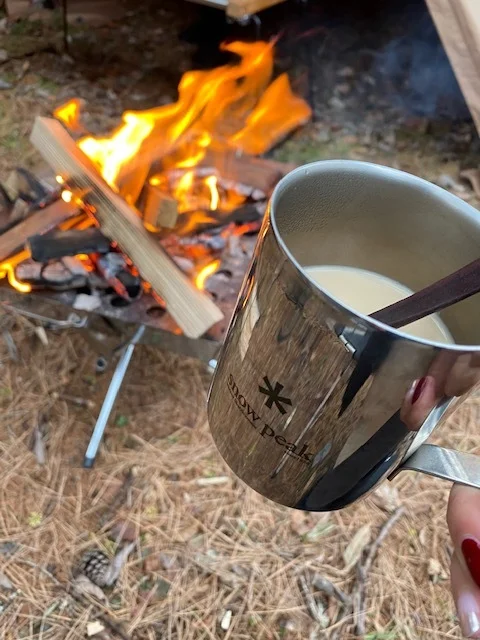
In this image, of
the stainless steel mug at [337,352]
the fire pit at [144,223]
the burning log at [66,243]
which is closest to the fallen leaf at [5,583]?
the fire pit at [144,223]

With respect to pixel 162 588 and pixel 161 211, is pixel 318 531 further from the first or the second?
pixel 161 211

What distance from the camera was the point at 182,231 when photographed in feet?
5.53

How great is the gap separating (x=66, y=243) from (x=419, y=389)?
3.67 feet

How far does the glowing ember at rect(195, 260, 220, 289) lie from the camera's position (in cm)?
155

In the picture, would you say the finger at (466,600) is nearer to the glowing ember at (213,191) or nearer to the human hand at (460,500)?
the human hand at (460,500)

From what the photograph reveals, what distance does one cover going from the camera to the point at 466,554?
0.74 metres

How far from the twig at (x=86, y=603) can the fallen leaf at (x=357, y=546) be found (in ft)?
1.68

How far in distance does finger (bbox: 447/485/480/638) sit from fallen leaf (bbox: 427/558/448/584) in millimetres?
779

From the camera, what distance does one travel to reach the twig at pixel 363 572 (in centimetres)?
138

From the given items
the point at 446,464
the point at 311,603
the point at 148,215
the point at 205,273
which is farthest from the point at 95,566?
the point at 446,464

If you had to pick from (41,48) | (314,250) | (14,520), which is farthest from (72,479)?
(41,48)

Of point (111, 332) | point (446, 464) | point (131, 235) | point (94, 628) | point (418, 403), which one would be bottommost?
point (94, 628)

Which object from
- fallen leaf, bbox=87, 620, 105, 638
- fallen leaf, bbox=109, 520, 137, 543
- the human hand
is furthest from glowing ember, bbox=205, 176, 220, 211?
the human hand

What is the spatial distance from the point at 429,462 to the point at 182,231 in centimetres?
111
